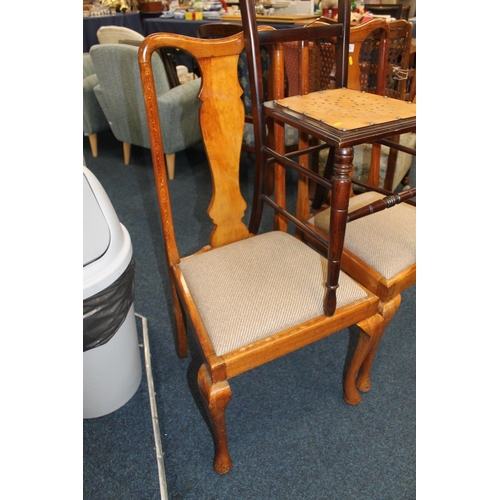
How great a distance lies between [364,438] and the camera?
3.77 ft

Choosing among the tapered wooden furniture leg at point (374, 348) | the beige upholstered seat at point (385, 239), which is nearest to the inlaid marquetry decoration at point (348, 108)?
the beige upholstered seat at point (385, 239)

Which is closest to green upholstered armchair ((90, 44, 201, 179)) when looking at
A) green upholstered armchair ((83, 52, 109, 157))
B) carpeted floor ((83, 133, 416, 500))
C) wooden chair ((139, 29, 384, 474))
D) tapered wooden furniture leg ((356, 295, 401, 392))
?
green upholstered armchair ((83, 52, 109, 157))

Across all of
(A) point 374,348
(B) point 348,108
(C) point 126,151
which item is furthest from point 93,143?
(A) point 374,348

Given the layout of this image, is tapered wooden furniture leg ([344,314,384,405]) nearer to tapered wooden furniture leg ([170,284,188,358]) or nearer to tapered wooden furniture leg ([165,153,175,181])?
tapered wooden furniture leg ([170,284,188,358])

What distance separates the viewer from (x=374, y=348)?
1.16 meters

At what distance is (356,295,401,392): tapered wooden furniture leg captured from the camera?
1.08 meters

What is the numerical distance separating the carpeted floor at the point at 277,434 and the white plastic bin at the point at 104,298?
0.08 metres

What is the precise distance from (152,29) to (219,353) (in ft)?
13.2

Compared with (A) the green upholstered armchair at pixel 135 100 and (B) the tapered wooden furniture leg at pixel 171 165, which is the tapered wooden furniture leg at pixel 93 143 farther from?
(B) the tapered wooden furniture leg at pixel 171 165

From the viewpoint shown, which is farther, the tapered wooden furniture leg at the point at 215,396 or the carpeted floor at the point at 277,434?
the carpeted floor at the point at 277,434

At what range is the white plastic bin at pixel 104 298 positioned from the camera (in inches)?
36.3

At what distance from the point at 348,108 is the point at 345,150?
24cm
